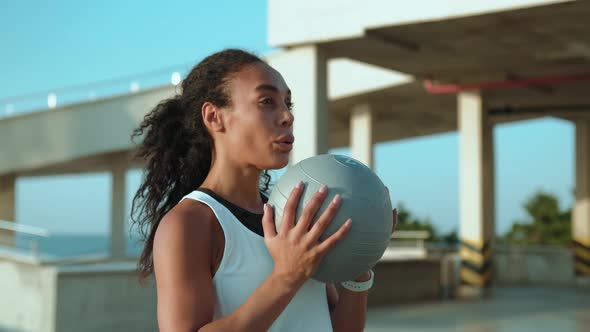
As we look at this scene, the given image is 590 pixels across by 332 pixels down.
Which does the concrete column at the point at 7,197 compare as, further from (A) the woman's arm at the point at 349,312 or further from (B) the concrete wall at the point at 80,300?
(A) the woman's arm at the point at 349,312

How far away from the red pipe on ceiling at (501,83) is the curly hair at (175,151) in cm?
1485

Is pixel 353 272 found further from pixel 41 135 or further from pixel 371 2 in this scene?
pixel 41 135

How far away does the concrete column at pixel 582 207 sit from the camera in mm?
21031

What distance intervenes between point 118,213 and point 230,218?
22.9 meters

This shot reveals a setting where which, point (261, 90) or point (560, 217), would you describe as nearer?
point (261, 90)

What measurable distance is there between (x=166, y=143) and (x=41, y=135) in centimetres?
1949

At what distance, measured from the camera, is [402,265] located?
46.3 feet

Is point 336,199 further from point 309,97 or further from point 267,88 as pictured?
point 309,97

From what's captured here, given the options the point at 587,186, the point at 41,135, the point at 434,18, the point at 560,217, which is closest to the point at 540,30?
the point at 434,18

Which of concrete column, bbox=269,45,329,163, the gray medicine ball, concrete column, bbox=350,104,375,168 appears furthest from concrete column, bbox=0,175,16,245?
the gray medicine ball

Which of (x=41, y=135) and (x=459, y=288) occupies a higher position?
(x=41, y=135)

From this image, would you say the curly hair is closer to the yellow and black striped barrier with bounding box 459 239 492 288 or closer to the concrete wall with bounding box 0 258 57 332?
the concrete wall with bounding box 0 258 57 332

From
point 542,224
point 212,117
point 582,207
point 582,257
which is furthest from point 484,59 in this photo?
point 542,224

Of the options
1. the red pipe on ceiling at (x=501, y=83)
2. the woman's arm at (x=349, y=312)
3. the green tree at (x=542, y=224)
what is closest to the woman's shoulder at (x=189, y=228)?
the woman's arm at (x=349, y=312)
